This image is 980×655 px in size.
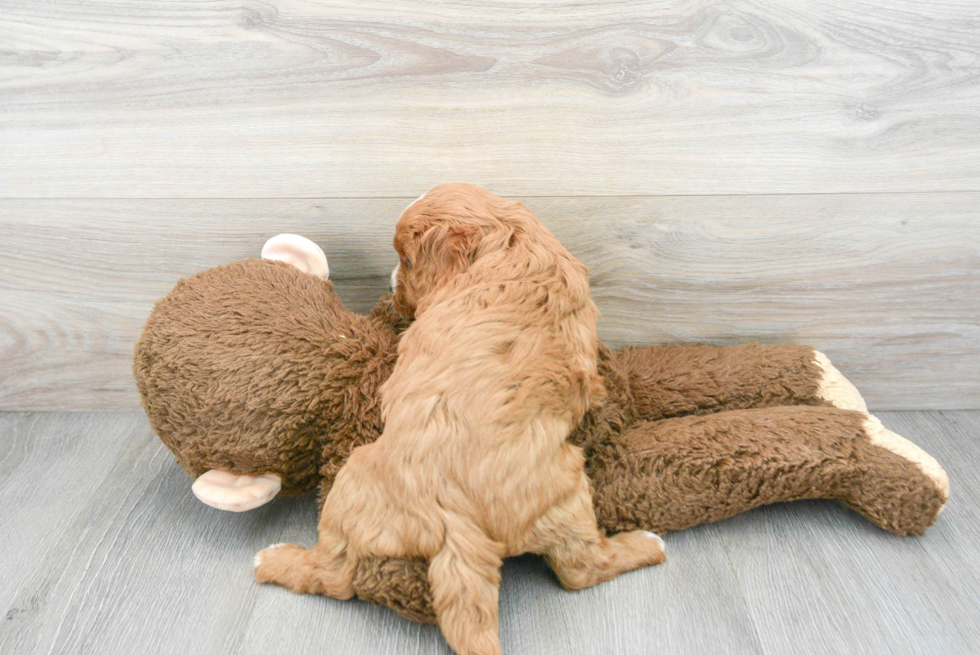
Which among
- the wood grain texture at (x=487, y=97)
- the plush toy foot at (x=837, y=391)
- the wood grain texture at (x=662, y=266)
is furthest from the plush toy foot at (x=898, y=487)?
the wood grain texture at (x=487, y=97)

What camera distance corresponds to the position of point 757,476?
93 centimetres

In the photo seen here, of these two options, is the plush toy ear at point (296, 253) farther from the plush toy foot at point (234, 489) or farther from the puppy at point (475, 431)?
the plush toy foot at point (234, 489)

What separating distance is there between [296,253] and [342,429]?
0.96 ft

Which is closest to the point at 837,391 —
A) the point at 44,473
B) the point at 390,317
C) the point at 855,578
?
the point at 855,578

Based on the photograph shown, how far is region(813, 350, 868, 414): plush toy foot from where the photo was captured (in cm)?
108

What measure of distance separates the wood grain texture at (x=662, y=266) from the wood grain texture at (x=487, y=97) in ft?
0.12

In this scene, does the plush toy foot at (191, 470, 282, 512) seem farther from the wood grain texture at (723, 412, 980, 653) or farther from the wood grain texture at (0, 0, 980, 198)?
the wood grain texture at (723, 412, 980, 653)

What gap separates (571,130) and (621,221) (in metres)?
0.17

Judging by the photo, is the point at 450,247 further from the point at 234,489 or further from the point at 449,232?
the point at 234,489

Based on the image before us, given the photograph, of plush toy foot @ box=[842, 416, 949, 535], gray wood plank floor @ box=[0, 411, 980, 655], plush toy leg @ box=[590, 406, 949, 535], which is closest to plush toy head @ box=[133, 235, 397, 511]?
gray wood plank floor @ box=[0, 411, 980, 655]

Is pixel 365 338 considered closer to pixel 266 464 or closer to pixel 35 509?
pixel 266 464

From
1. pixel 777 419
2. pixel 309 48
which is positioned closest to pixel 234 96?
pixel 309 48

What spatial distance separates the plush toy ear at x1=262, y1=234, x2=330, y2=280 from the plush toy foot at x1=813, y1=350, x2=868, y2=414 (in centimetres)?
82

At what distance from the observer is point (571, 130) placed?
3.39ft
